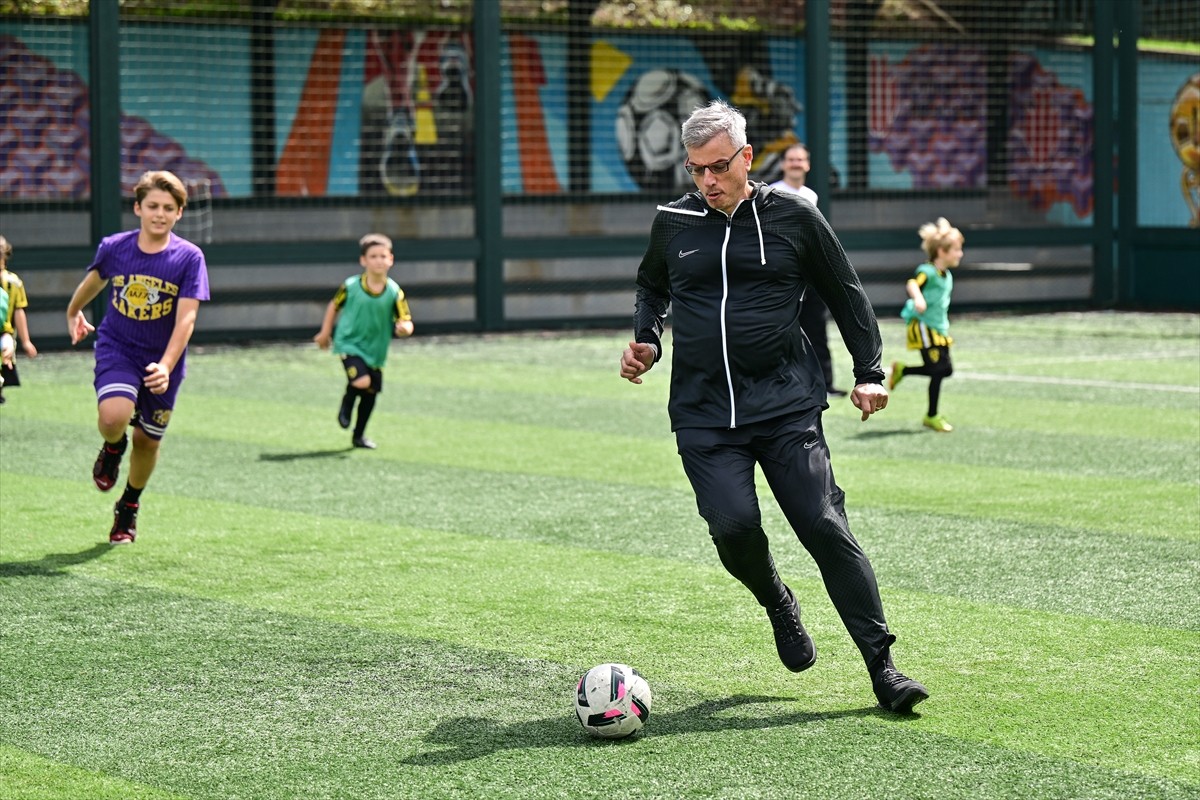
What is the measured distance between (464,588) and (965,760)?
305 centimetres

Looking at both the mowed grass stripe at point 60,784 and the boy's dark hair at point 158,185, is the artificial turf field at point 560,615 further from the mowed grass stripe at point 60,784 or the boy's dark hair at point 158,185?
the boy's dark hair at point 158,185

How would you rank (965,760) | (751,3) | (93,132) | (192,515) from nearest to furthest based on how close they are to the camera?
1. (965,760)
2. (192,515)
3. (93,132)
4. (751,3)

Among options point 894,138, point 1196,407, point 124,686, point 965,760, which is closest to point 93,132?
point 894,138

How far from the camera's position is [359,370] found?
12.4 metres

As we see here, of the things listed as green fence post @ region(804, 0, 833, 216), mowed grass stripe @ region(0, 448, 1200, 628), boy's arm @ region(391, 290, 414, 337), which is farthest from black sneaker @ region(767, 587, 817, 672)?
green fence post @ region(804, 0, 833, 216)

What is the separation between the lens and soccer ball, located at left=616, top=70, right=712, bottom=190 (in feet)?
72.2

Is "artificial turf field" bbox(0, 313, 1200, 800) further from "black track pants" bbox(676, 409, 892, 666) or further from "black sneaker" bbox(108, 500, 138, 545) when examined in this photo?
"black track pants" bbox(676, 409, 892, 666)

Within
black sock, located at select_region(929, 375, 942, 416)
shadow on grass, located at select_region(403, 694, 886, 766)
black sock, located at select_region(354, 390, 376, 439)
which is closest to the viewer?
shadow on grass, located at select_region(403, 694, 886, 766)

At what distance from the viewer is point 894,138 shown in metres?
22.8

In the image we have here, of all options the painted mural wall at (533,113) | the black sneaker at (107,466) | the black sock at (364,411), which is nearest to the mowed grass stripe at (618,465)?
the black sock at (364,411)

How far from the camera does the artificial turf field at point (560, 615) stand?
5.26 metres

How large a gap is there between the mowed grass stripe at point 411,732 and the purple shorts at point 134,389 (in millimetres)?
1969

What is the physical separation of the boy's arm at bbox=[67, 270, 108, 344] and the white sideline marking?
8.96 meters

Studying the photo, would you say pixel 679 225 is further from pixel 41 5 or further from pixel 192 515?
pixel 41 5
